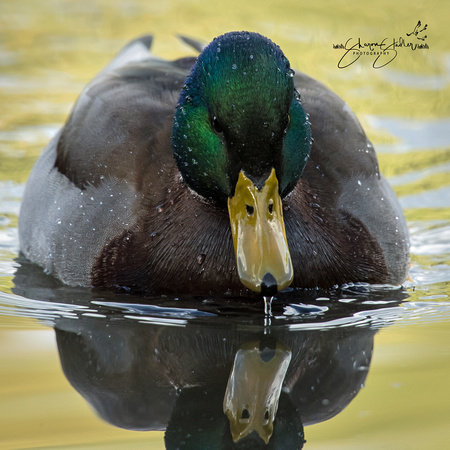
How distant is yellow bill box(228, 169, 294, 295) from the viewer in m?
4.96

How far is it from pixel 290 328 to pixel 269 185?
2.67 feet

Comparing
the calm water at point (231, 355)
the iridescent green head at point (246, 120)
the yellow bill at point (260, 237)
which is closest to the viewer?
the calm water at point (231, 355)

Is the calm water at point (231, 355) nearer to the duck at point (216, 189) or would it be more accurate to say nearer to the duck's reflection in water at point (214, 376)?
the duck's reflection in water at point (214, 376)

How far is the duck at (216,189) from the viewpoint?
5113 mm

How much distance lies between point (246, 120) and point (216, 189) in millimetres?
540

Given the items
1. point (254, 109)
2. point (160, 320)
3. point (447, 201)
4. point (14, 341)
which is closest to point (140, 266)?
point (160, 320)

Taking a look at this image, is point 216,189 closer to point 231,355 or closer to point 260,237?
point 260,237

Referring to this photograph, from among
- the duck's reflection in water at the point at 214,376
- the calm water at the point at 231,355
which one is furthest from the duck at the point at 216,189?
the duck's reflection in water at the point at 214,376

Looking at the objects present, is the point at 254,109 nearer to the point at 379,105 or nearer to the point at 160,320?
the point at 160,320

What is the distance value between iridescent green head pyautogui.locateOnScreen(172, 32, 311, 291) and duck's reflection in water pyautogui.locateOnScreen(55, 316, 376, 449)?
1.41 ft

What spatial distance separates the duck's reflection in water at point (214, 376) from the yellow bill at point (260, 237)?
0.40 meters

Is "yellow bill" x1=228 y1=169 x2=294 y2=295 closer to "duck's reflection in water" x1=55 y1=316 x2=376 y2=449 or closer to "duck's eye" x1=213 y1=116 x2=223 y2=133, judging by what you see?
"duck's eye" x1=213 y1=116 x2=223 y2=133

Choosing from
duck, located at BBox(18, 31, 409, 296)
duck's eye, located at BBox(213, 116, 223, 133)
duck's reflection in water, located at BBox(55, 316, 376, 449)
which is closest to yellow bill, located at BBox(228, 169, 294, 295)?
duck, located at BBox(18, 31, 409, 296)

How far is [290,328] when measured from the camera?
547 cm
